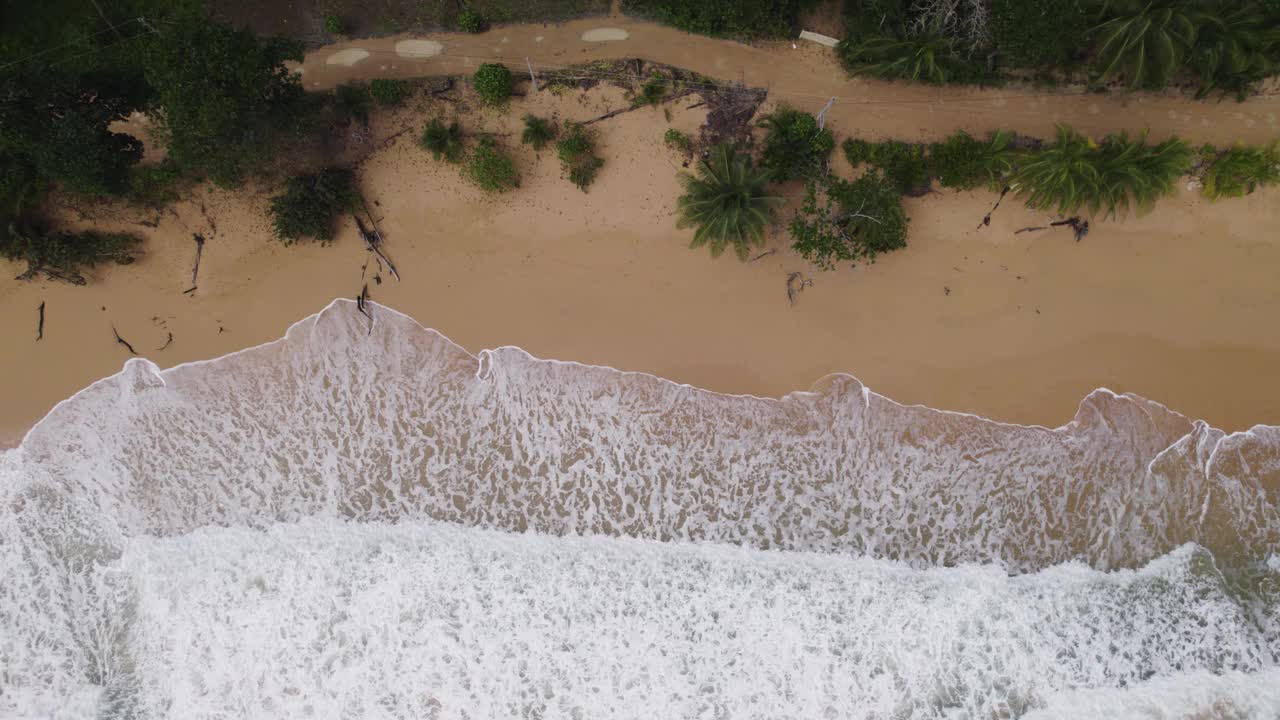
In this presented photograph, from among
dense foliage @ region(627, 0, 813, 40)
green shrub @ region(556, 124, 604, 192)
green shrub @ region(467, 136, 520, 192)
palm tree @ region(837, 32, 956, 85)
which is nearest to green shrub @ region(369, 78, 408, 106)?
green shrub @ region(467, 136, 520, 192)

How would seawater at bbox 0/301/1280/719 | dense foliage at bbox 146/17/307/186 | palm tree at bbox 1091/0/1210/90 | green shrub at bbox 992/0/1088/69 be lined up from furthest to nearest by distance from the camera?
seawater at bbox 0/301/1280/719 → green shrub at bbox 992/0/1088/69 → palm tree at bbox 1091/0/1210/90 → dense foliage at bbox 146/17/307/186

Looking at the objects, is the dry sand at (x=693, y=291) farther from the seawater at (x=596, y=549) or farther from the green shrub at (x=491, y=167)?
the seawater at (x=596, y=549)

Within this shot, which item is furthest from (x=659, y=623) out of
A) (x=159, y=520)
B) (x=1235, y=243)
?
(x=1235, y=243)

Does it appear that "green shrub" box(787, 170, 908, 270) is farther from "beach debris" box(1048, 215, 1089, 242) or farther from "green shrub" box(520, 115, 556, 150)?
"green shrub" box(520, 115, 556, 150)

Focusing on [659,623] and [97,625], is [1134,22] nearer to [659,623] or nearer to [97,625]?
[659,623]

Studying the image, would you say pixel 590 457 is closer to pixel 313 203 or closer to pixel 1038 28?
pixel 313 203

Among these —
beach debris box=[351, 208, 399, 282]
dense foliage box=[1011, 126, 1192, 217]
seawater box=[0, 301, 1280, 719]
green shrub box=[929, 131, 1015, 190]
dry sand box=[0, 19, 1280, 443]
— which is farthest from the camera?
beach debris box=[351, 208, 399, 282]

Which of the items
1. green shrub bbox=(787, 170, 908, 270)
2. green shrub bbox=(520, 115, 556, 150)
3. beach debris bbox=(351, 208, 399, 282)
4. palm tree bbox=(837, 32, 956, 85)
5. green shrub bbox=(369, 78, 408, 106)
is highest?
palm tree bbox=(837, 32, 956, 85)
